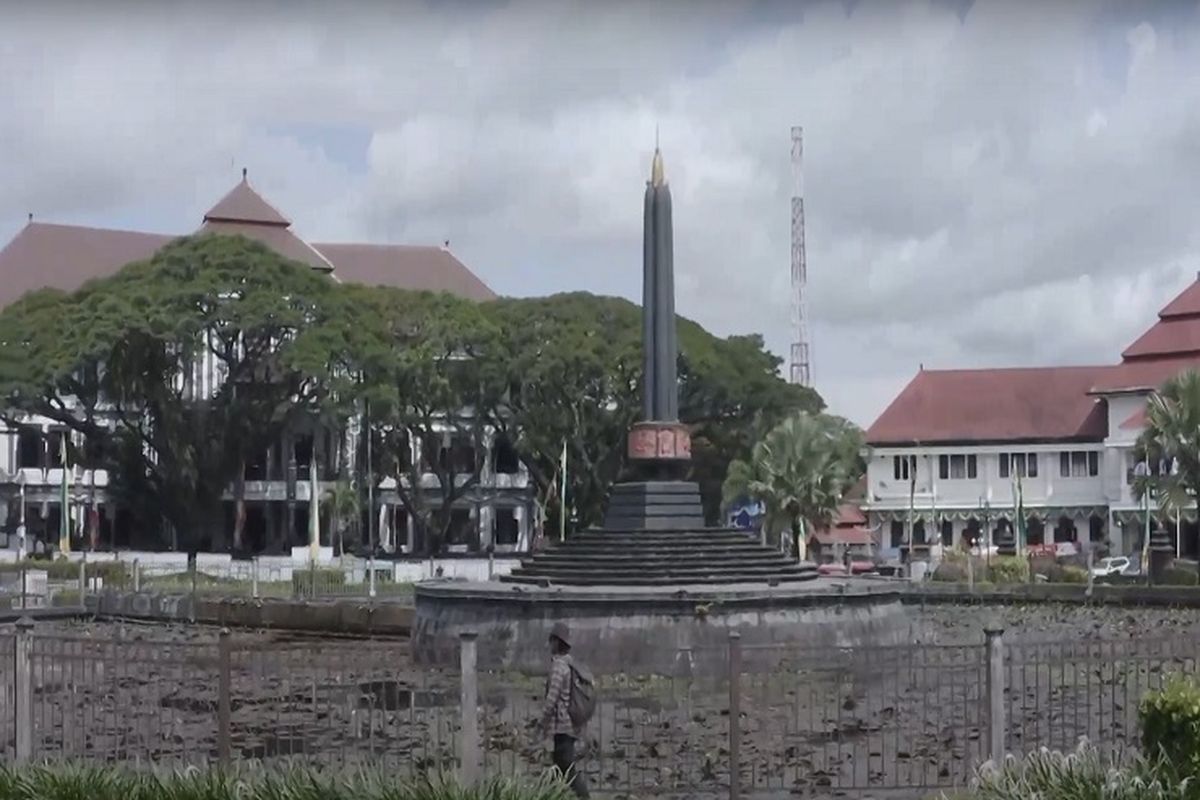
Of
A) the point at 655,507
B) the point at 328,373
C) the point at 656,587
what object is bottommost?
the point at 656,587

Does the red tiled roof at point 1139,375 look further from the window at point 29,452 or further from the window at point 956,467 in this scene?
the window at point 29,452

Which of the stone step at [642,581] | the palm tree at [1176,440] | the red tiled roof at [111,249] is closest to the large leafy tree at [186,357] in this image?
the red tiled roof at [111,249]

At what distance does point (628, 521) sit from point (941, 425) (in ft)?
159

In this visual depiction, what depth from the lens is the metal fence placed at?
40.5 ft

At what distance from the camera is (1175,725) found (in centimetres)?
956

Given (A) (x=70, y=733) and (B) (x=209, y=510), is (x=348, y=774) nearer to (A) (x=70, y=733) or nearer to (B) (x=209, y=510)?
(A) (x=70, y=733)

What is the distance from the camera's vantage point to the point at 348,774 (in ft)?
31.8

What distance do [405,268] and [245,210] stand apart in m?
10.0

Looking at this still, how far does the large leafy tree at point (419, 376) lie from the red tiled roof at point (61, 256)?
16.6 meters

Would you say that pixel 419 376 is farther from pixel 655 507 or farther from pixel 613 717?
pixel 613 717

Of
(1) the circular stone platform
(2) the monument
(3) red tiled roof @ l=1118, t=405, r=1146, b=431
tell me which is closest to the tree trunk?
(3) red tiled roof @ l=1118, t=405, r=1146, b=431

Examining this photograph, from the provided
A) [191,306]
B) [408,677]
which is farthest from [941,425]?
[408,677]

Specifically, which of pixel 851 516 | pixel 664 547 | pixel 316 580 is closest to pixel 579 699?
pixel 664 547

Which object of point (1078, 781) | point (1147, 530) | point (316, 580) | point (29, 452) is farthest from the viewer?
point (29, 452)
